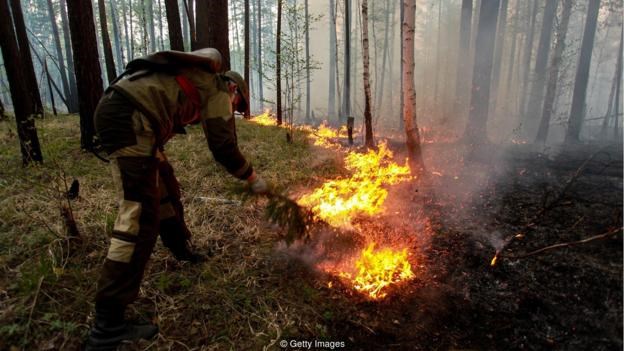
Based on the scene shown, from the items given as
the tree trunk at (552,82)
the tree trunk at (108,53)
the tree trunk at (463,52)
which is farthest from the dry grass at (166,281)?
the tree trunk at (552,82)

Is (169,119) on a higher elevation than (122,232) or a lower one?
higher

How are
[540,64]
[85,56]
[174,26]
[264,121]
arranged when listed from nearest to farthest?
[85,56], [174,26], [264,121], [540,64]

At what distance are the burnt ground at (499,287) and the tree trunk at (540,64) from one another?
1560 cm

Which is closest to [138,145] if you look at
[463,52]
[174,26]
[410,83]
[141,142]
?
[141,142]

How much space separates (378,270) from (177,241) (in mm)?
2369

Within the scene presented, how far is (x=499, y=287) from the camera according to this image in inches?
137

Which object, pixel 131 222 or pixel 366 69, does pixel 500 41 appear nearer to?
pixel 366 69

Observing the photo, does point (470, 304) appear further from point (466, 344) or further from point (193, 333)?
point (193, 333)

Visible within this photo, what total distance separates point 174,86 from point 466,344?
351 cm

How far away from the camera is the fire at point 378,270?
3441mm

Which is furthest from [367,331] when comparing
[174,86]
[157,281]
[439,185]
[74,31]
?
[74,31]

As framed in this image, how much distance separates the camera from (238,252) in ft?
13.1

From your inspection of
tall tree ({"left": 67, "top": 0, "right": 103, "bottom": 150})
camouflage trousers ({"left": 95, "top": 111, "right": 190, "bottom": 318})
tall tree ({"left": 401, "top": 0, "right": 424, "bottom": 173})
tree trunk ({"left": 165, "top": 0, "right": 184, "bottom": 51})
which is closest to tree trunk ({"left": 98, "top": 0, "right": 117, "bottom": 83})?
A: tree trunk ({"left": 165, "top": 0, "right": 184, "bottom": 51})

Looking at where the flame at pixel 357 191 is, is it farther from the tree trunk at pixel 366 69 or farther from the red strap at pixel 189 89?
the red strap at pixel 189 89
